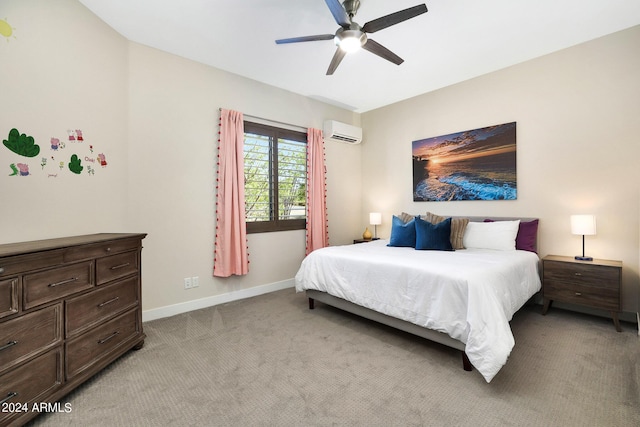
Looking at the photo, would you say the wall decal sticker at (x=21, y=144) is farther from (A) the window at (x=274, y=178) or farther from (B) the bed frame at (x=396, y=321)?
(B) the bed frame at (x=396, y=321)

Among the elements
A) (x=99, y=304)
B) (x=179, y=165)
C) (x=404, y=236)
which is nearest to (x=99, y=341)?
(x=99, y=304)

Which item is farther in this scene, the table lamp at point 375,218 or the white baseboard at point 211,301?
the table lamp at point 375,218

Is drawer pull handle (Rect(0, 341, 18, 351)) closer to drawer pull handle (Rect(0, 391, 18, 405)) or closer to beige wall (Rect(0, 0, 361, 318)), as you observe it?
drawer pull handle (Rect(0, 391, 18, 405))

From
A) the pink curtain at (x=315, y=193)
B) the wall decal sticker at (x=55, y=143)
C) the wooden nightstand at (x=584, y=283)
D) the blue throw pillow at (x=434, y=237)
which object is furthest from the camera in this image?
the pink curtain at (x=315, y=193)

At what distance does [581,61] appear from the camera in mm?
3086

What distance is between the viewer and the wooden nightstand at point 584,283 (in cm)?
263

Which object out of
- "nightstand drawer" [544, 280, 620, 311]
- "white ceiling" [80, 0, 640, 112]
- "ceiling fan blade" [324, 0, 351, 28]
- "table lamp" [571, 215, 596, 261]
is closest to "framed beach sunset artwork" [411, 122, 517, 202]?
"table lamp" [571, 215, 596, 261]

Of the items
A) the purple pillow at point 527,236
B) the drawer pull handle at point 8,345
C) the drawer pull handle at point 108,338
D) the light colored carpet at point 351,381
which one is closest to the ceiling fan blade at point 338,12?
the light colored carpet at point 351,381

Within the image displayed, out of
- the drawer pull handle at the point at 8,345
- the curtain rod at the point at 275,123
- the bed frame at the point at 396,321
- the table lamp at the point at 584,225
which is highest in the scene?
the curtain rod at the point at 275,123

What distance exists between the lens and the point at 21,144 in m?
2.00

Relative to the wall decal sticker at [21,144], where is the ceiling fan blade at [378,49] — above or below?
above

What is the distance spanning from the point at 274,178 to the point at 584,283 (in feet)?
11.8

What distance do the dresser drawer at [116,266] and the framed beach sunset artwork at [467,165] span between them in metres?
3.71

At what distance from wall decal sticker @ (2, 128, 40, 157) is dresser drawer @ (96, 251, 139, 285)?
3.00ft
